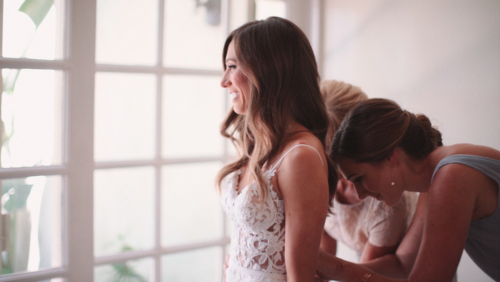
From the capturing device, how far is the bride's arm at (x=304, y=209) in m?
1.14

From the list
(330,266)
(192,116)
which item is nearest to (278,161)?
(330,266)

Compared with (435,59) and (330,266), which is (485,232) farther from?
(435,59)

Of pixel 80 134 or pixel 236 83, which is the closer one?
pixel 236 83

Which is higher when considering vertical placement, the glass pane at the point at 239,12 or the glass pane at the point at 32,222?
the glass pane at the point at 239,12

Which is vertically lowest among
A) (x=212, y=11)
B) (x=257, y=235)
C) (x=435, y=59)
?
(x=257, y=235)

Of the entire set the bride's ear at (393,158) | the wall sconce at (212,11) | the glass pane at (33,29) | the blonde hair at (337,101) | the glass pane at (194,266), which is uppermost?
the wall sconce at (212,11)

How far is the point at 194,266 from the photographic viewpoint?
6.89 feet

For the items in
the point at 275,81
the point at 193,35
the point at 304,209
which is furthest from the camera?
the point at 193,35

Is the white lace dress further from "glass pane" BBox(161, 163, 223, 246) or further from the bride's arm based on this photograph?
"glass pane" BBox(161, 163, 223, 246)

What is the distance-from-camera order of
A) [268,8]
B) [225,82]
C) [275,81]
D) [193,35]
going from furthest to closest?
[268,8] < [193,35] < [225,82] < [275,81]

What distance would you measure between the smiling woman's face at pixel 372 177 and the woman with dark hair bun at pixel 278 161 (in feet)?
0.18

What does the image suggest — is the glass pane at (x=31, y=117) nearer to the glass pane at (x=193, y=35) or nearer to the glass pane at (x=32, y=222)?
the glass pane at (x=32, y=222)

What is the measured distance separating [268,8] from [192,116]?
75cm

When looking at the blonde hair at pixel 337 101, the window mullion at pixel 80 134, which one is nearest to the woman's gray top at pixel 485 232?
the blonde hair at pixel 337 101
